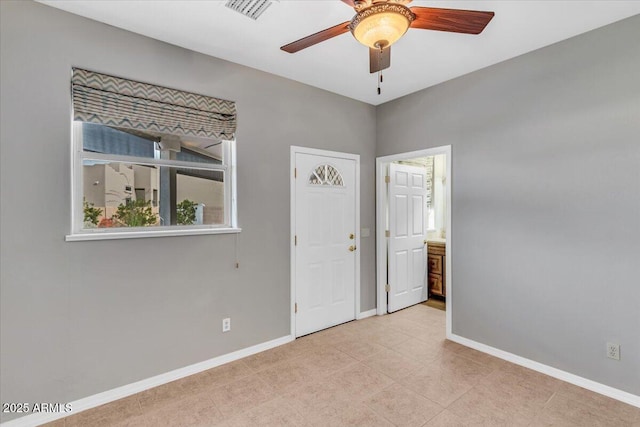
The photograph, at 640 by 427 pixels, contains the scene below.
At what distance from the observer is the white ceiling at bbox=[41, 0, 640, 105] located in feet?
6.73

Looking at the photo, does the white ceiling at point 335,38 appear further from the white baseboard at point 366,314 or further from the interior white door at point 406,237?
the white baseboard at point 366,314

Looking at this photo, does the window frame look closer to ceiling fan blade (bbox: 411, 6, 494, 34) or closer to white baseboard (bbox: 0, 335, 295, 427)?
white baseboard (bbox: 0, 335, 295, 427)

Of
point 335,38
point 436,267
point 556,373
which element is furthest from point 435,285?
point 335,38

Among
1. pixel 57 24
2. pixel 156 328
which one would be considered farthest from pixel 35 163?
pixel 156 328

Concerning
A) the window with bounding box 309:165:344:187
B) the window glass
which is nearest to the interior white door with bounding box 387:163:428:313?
the window with bounding box 309:165:344:187

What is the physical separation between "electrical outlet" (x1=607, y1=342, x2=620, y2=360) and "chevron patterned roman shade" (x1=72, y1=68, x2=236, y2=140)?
3.44 metres

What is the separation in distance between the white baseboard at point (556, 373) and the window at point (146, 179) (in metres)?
2.59

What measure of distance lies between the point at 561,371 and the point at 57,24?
4.52m

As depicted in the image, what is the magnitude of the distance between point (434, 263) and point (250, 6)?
12.9ft

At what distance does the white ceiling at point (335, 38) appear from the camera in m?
2.05

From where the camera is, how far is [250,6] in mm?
2061

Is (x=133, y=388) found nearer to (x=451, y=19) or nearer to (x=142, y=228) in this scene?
(x=142, y=228)

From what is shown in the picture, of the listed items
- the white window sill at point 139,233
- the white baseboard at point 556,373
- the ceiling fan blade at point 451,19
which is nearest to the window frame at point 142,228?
the white window sill at point 139,233

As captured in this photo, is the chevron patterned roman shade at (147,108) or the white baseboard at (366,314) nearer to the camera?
the chevron patterned roman shade at (147,108)
